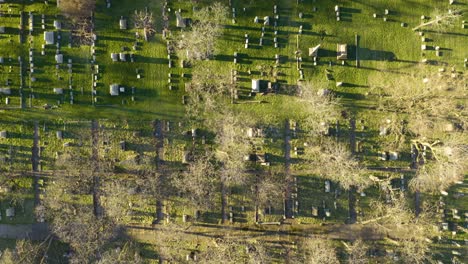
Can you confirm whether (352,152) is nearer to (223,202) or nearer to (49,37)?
(223,202)

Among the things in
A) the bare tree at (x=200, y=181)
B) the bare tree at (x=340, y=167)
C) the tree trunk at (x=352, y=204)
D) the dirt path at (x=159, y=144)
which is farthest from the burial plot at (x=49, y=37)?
the tree trunk at (x=352, y=204)

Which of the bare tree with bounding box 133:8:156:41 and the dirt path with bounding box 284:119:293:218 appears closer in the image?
the bare tree with bounding box 133:8:156:41

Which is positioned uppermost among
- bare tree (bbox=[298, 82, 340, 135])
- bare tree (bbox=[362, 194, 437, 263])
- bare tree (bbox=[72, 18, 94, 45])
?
bare tree (bbox=[72, 18, 94, 45])

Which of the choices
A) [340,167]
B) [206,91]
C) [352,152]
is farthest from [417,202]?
[206,91]

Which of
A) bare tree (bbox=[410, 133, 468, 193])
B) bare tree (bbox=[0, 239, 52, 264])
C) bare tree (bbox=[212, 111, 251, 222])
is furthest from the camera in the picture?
bare tree (bbox=[410, 133, 468, 193])

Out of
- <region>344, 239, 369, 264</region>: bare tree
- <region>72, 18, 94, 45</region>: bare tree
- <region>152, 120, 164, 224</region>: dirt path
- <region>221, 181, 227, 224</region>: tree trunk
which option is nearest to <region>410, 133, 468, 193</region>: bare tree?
<region>344, 239, 369, 264</region>: bare tree

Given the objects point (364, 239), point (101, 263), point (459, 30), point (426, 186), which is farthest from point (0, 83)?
point (459, 30)

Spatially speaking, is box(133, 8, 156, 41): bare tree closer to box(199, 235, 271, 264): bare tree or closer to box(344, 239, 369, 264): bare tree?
box(199, 235, 271, 264): bare tree

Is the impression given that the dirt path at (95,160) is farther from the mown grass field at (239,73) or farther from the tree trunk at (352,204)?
the tree trunk at (352,204)
